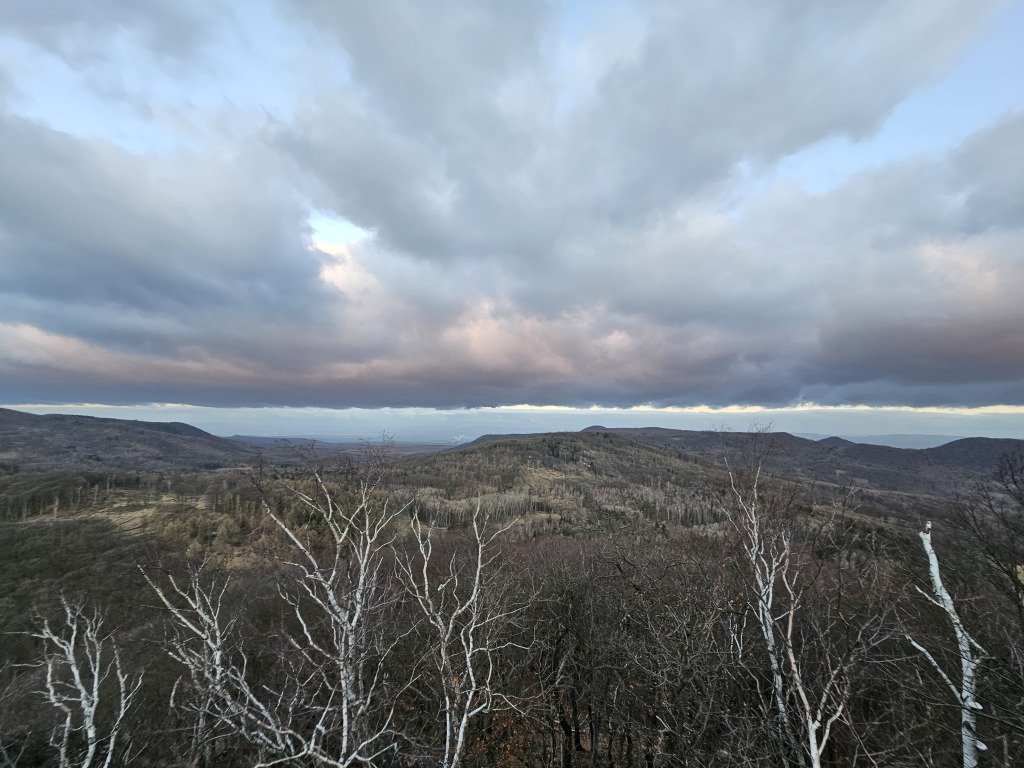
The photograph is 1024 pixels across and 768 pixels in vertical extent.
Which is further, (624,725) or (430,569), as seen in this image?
(430,569)

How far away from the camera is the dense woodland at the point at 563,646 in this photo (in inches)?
379

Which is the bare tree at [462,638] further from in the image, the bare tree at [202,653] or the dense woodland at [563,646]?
the bare tree at [202,653]

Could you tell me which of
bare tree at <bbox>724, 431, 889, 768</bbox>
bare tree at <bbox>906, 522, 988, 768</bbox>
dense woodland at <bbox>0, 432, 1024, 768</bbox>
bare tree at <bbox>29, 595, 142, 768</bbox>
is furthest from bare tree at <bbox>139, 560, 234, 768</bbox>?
bare tree at <bbox>906, 522, 988, 768</bbox>

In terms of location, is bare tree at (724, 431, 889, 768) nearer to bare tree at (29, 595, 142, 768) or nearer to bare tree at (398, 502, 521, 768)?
bare tree at (398, 502, 521, 768)

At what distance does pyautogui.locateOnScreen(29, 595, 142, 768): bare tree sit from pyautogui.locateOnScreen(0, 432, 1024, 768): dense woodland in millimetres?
255

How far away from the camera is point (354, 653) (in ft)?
32.1

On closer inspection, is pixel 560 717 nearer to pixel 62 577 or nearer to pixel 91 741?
pixel 91 741

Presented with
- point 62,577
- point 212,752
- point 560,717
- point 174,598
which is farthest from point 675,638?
point 62,577

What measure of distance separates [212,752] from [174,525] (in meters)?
107

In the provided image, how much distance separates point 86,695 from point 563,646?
76.2 ft

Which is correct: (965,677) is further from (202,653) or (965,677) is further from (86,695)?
(86,695)

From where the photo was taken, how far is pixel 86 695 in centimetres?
986

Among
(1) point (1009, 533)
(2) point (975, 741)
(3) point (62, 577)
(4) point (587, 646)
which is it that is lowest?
(3) point (62, 577)

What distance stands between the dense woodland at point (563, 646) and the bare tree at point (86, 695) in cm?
26
